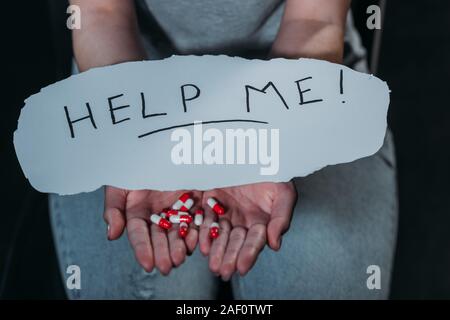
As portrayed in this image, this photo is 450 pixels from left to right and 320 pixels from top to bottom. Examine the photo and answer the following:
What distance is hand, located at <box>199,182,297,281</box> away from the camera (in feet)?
1.62

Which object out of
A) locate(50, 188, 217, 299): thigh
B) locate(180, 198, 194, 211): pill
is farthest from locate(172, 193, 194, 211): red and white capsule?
locate(50, 188, 217, 299): thigh

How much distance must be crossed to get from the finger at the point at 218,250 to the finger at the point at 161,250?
4cm

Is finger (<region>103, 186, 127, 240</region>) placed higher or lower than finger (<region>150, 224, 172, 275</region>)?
higher

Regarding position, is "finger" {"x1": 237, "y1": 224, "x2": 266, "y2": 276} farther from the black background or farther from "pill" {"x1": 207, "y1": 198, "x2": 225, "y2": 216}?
the black background

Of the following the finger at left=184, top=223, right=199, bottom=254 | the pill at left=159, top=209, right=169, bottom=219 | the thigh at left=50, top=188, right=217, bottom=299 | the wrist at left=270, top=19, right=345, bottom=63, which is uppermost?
the wrist at left=270, top=19, right=345, bottom=63

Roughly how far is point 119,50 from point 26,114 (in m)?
0.11

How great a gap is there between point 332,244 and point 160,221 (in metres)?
0.20

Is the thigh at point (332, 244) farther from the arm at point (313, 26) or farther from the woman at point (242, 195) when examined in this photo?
the arm at point (313, 26)

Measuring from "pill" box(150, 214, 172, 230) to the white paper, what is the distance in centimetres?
3

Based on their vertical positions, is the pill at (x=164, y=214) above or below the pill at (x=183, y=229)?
above

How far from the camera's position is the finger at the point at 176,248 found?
0.50 metres

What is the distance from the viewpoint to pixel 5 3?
0.69m

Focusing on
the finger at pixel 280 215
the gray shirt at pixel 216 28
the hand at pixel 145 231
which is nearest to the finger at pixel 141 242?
the hand at pixel 145 231

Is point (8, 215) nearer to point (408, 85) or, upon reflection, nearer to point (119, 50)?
point (119, 50)
